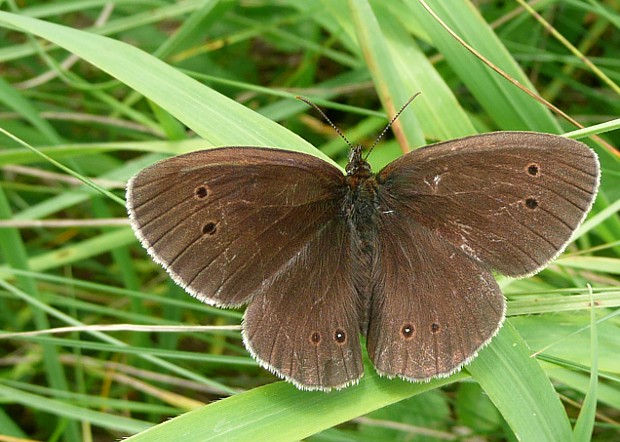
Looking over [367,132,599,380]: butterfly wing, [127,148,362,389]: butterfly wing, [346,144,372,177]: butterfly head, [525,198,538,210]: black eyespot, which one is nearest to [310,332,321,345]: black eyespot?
[127,148,362,389]: butterfly wing

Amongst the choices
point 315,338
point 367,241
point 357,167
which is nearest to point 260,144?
point 357,167

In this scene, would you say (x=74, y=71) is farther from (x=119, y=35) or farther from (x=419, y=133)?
(x=419, y=133)

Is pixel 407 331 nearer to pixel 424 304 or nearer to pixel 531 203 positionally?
pixel 424 304

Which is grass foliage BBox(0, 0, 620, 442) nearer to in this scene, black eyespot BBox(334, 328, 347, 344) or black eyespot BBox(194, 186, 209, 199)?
black eyespot BBox(334, 328, 347, 344)

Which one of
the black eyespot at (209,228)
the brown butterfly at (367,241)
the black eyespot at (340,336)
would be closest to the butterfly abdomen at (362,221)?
the brown butterfly at (367,241)

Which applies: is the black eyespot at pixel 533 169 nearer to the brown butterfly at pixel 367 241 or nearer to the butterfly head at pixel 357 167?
the brown butterfly at pixel 367 241

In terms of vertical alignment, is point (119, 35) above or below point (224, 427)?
above

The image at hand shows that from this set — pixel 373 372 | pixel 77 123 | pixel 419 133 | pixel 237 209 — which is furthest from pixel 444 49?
pixel 77 123
